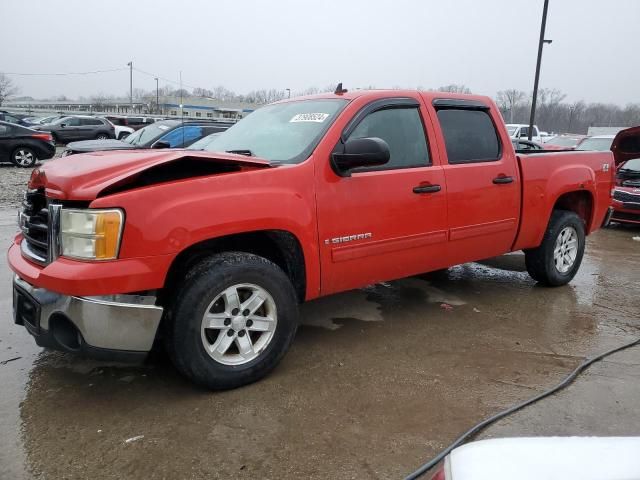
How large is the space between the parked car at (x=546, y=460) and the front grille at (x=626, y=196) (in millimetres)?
8990

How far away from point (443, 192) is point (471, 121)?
866 mm

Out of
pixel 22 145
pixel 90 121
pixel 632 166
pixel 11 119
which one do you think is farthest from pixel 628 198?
pixel 11 119

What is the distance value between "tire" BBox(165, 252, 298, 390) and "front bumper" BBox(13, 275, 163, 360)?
6.4 inches

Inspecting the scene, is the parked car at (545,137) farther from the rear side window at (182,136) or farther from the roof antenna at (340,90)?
the roof antenna at (340,90)

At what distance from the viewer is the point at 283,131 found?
3830 millimetres

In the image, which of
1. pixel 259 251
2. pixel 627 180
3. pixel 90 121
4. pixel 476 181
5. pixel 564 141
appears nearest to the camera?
pixel 259 251

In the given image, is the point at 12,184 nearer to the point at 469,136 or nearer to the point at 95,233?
the point at 95,233

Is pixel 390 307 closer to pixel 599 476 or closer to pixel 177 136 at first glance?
pixel 599 476

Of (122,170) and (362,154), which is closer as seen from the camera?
(122,170)

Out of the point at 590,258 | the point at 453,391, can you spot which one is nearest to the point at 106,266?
the point at 453,391

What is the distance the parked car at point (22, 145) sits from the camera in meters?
15.5

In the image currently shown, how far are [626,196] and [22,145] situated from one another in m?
16.1

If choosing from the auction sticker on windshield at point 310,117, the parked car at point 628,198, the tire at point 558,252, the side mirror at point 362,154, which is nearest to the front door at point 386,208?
the side mirror at point 362,154

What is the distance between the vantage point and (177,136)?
1112 centimetres
